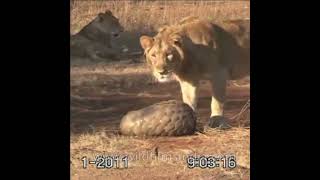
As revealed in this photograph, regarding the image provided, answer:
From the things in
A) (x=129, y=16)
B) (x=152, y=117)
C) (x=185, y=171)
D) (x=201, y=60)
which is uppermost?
(x=129, y=16)

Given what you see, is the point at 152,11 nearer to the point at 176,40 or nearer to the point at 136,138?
the point at 176,40

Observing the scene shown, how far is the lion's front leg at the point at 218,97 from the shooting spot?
8.00 metres

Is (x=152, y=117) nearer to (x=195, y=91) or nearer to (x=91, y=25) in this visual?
(x=195, y=91)

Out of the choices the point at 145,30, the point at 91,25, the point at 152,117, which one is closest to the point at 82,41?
the point at 91,25

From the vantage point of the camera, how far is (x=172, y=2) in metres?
8.34

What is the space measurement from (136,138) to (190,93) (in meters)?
0.82

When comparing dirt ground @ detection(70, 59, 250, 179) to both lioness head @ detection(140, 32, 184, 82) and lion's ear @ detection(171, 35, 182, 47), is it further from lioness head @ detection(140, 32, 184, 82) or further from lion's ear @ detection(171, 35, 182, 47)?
lion's ear @ detection(171, 35, 182, 47)

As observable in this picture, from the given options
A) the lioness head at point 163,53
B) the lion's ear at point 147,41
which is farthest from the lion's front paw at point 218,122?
the lion's ear at point 147,41

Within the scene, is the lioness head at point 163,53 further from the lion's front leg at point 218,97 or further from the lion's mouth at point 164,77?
the lion's front leg at point 218,97

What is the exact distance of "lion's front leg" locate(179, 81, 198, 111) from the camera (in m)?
8.02

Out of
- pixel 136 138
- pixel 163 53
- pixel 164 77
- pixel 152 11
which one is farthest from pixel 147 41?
pixel 136 138

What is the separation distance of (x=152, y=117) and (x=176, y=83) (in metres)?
0.66

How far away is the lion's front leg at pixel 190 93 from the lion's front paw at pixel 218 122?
0.79 feet

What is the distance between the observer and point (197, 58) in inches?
312
